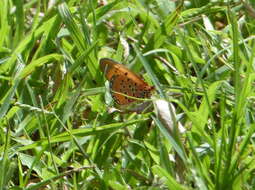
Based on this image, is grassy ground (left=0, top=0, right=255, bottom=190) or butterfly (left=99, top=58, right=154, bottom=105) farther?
butterfly (left=99, top=58, right=154, bottom=105)

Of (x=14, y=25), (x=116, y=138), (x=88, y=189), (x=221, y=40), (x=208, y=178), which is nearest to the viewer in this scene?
(x=208, y=178)

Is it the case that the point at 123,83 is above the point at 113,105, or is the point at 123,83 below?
above

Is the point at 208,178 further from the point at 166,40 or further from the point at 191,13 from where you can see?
the point at 191,13

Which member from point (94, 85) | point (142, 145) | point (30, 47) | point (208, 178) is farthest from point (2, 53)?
point (208, 178)

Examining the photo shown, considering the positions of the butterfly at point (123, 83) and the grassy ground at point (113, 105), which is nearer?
the grassy ground at point (113, 105)
